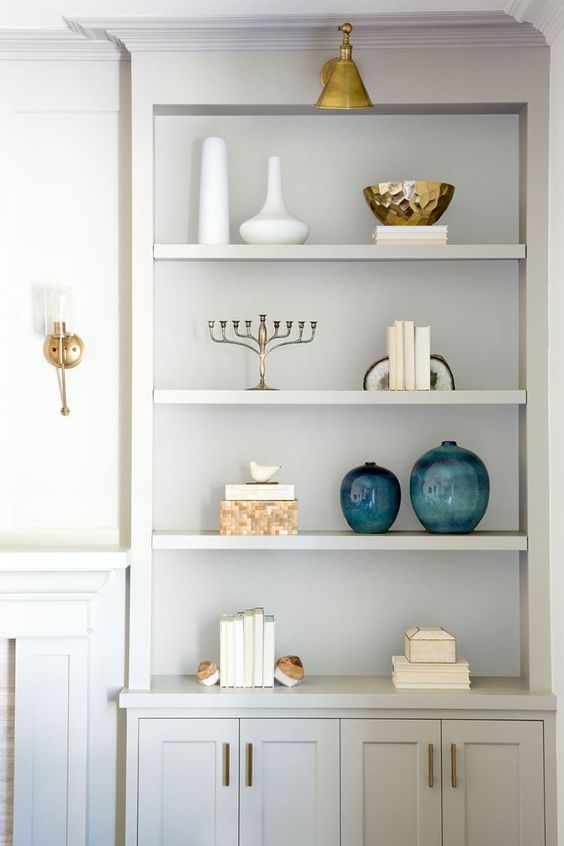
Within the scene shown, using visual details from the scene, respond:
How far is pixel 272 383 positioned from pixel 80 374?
587 millimetres

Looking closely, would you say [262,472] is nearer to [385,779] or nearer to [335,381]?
[335,381]

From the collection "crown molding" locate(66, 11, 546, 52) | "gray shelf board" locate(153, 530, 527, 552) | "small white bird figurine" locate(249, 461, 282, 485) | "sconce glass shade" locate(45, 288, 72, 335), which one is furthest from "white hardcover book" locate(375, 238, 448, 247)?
"sconce glass shade" locate(45, 288, 72, 335)

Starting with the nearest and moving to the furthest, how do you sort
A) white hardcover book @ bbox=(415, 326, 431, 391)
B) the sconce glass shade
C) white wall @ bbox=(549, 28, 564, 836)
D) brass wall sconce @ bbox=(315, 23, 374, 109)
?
brass wall sconce @ bbox=(315, 23, 374, 109)
white wall @ bbox=(549, 28, 564, 836)
white hardcover book @ bbox=(415, 326, 431, 391)
the sconce glass shade

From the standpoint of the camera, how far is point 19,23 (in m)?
2.55

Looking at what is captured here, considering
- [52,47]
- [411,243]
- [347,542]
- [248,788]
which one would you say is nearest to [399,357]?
[411,243]

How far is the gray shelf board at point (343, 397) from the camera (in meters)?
2.56

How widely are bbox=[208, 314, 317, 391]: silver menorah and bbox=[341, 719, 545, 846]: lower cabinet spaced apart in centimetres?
105

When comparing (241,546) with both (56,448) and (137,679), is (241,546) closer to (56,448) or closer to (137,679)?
(137,679)

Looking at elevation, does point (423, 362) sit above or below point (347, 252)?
below

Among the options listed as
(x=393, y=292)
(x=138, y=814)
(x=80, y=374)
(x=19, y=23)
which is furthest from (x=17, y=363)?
(x=138, y=814)

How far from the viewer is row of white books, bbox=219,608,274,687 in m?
2.57

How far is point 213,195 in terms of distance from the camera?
8.68 feet

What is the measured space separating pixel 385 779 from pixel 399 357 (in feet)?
3.88

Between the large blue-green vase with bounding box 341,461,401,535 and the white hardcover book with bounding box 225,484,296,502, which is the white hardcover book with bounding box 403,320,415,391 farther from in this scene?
the white hardcover book with bounding box 225,484,296,502
